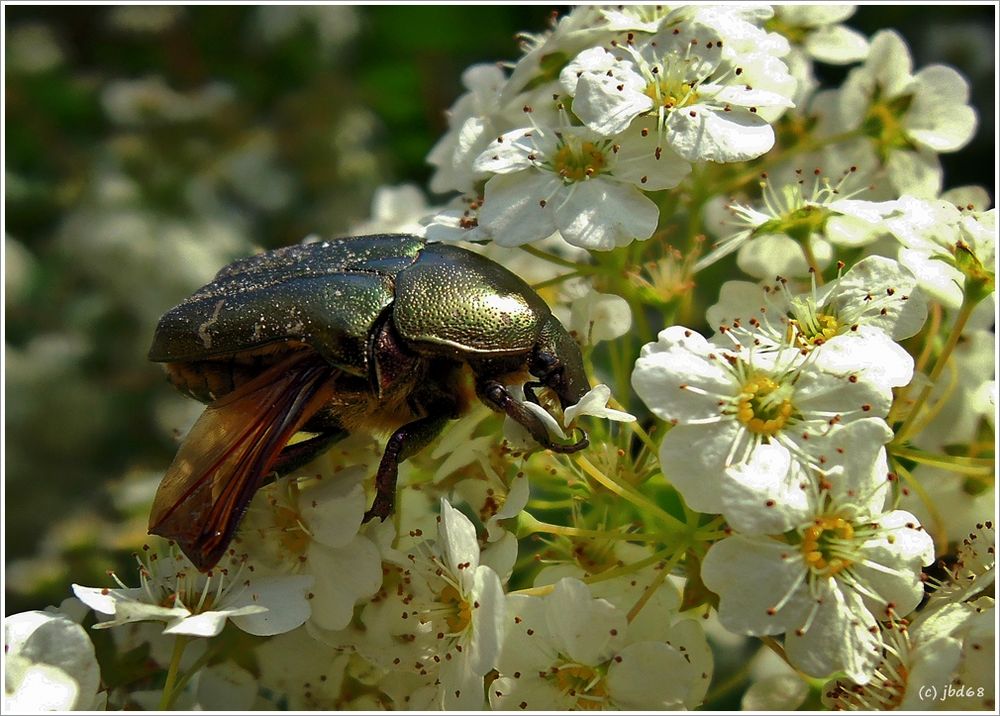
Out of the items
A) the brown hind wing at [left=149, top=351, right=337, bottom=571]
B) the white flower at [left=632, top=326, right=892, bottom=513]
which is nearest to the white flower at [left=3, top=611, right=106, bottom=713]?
the brown hind wing at [left=149, top=351, right=337, bottom=571]

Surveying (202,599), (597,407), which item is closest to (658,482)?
(597,407)

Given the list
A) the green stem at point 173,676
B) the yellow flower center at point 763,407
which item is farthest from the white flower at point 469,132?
the green stem at point 173,676

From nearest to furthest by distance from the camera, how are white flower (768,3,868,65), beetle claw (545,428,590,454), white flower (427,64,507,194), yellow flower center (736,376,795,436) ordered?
1. yellow flower center (736,376,795,436)
2. beetle claw (545,428,590,454)
3. white flower (427,64,507,194)
4. white flower (768,3,868,65)

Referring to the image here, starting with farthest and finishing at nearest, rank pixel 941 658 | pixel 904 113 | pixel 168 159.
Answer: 1. pixel 168 159
2. pixel 904 113
3. pixel 941 658

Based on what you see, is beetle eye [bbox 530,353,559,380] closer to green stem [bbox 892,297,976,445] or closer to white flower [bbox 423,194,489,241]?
white flower [bbox 423,194,489,241]

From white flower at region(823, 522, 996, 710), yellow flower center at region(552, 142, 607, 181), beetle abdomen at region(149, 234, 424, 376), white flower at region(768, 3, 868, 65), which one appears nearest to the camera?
white flower at region(823, 522, 996, 710)

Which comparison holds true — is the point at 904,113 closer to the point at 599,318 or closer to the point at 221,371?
the point at 599,318

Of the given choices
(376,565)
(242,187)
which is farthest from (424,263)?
(242,187)
